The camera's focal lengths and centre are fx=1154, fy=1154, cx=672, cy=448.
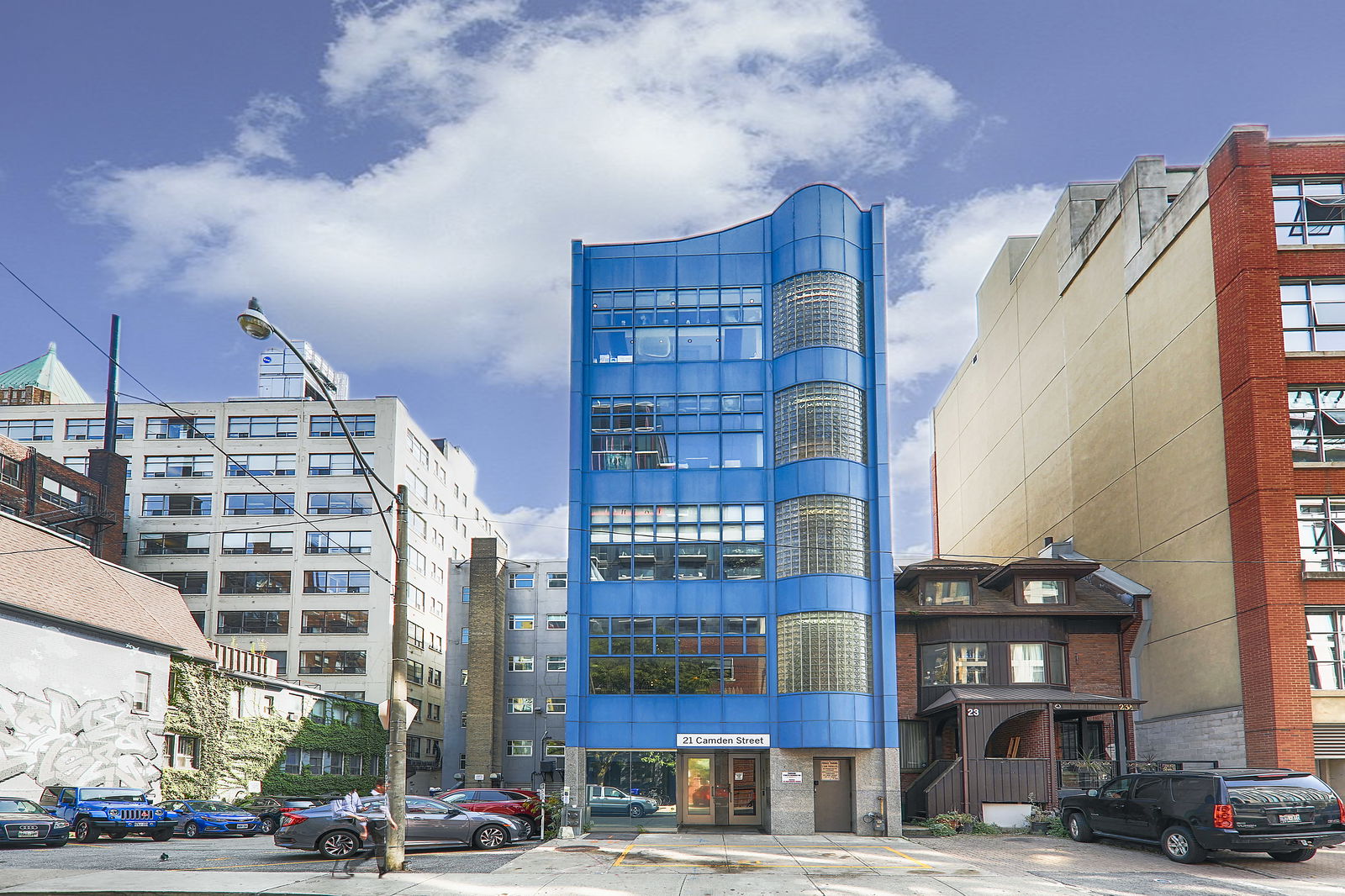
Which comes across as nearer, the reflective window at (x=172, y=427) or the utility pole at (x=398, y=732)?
the utility pole at (x=398, y=732)

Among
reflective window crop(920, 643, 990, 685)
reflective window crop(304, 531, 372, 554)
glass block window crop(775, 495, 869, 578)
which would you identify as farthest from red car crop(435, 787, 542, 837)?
reflective window crop(304, 531, 372, 554)

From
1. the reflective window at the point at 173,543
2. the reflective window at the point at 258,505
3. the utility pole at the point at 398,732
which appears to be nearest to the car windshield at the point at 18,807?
the utility pole at the point at 398,732

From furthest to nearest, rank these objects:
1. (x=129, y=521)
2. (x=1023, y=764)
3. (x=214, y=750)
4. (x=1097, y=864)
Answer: (x=129, y=521) < (x=214, y=750) < (x=1023, y=764) < (x=1097, y=864)

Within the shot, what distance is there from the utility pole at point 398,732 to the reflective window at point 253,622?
53.4 meters

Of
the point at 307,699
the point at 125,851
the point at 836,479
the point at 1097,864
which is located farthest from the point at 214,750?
the point at 1097,864

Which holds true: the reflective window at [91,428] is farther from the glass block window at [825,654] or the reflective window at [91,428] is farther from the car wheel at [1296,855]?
the car wheel at [1296,855]

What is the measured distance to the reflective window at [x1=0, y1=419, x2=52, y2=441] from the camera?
7862 cm

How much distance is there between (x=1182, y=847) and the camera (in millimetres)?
23453

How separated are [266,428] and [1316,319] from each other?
6289 centimetres

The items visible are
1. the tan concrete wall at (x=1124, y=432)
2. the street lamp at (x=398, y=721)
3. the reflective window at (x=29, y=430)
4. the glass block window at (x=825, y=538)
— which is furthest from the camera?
the reflective window at (x=29, y=430)

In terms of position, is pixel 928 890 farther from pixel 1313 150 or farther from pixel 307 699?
pixel 307 699

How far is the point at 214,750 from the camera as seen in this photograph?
46375 millimetres

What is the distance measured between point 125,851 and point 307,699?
98.8ft

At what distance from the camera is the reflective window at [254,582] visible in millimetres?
73062
